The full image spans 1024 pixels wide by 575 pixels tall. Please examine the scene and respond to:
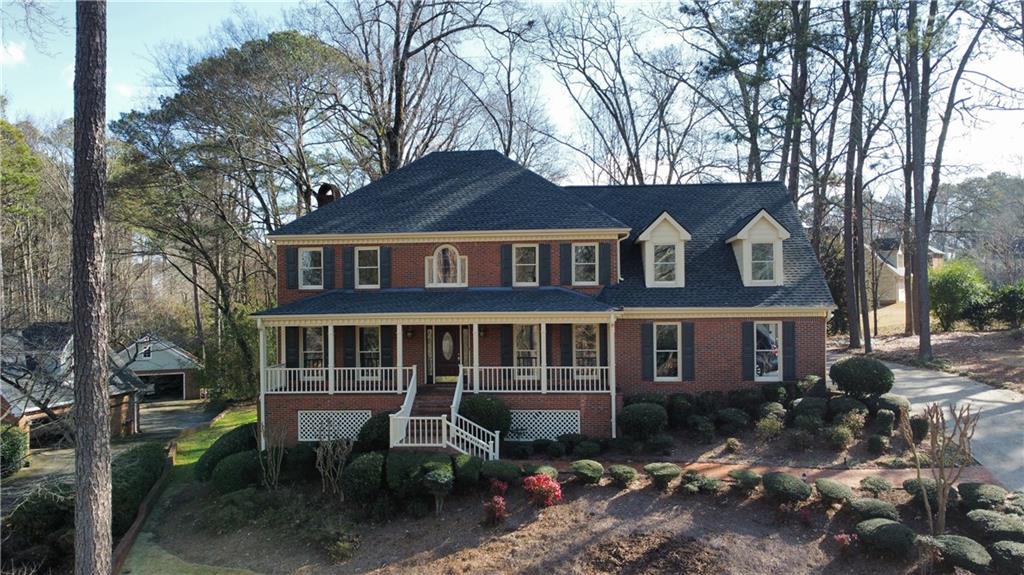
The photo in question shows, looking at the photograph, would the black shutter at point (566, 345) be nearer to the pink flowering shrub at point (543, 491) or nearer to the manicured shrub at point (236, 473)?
the pink flowering shrub at point (543, 491)

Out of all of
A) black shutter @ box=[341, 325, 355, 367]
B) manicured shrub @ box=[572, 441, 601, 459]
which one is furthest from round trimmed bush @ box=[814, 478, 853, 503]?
black shutter @ box=[341, 325, 355, 367]

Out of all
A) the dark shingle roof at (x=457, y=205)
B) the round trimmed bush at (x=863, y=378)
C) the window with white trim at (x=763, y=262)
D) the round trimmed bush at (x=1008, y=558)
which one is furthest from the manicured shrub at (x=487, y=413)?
the round trimmed bush at (x=1008, y=558)

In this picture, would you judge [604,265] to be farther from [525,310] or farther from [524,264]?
[525,310]

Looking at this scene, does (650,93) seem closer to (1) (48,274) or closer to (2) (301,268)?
(2) (301,268)

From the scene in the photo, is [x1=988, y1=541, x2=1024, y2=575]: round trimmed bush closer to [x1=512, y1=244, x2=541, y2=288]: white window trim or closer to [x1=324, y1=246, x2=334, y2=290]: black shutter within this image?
[x1=512, y1=244, x2=541, y2=288]: white window trim

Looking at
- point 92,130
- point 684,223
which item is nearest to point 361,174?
point 684,223
